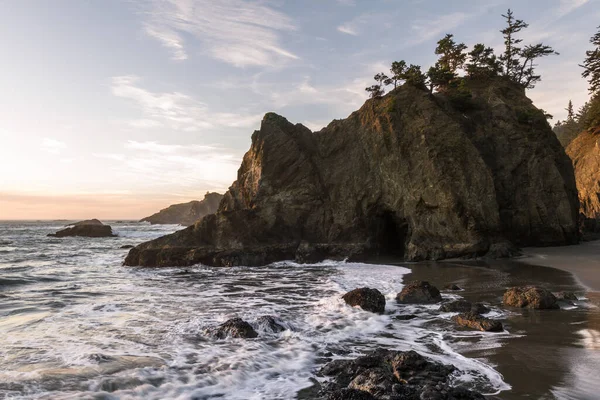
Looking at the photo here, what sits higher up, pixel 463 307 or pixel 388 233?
pixel 388 233

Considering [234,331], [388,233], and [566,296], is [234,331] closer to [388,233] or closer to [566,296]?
[566,296]

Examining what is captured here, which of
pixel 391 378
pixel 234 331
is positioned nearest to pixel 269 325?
pixel 234 331

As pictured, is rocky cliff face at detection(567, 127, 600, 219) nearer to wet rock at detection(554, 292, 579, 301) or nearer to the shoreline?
the shoreline

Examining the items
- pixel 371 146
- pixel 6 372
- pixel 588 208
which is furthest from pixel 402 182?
pixel 588 208

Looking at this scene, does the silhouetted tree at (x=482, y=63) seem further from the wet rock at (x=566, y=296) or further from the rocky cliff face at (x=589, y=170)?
the wet rock at (x=566, y=296)

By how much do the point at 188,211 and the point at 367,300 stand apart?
158 m

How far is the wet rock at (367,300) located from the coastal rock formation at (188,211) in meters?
132

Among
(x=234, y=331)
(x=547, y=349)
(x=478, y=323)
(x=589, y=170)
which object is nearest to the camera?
(x=547, y=349)

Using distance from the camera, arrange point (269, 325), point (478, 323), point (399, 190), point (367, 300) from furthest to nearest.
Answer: point (399, 190), point (367, 300), point (269, 325), point (478, 323)

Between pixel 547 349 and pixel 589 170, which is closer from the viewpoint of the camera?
pixel 547 349

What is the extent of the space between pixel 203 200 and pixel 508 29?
123 metres

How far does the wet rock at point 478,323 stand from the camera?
971cm

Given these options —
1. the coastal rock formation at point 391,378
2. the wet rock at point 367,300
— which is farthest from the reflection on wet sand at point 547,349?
the wet rock at point 367,300

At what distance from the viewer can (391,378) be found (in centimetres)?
650
